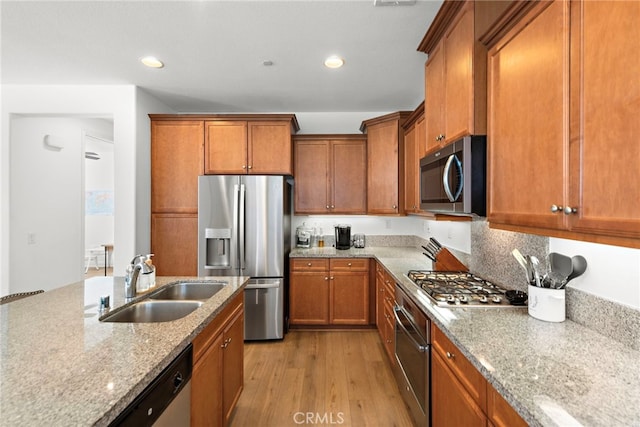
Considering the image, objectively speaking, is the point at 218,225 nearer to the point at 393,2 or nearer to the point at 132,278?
the point at 132,278

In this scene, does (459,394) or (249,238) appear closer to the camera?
(459,394)

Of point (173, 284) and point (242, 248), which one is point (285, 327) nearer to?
point (242, 248)

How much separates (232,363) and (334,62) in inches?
96.5

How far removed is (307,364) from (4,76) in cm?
405

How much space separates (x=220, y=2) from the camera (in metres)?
1.85

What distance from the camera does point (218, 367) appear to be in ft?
5.16

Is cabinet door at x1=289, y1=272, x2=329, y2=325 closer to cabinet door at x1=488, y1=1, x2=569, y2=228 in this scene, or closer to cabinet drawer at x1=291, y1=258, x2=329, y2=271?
cabinet drawer at x1=291, y1=258, x2=329, y2=271

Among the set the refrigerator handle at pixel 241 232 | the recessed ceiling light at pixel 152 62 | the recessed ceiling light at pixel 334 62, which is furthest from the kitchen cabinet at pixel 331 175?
the recessed ceiling light at pixel 152 62

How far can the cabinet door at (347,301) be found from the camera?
132 inches

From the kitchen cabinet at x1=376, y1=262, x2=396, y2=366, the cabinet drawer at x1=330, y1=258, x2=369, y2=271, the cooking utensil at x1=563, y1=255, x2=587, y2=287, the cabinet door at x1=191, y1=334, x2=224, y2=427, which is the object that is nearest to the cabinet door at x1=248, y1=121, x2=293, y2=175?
the cabinet drawer at x1=330, y1=258, x2=369, y2=271

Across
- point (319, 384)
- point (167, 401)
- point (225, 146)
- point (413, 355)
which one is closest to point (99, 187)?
point (225, 146)

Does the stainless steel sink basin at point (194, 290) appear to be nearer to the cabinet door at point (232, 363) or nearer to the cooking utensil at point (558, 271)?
the cabinet door at point (232, 363)

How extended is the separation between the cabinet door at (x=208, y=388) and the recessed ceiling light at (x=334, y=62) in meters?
2.27

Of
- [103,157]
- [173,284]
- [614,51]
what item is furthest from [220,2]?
[103,157]
